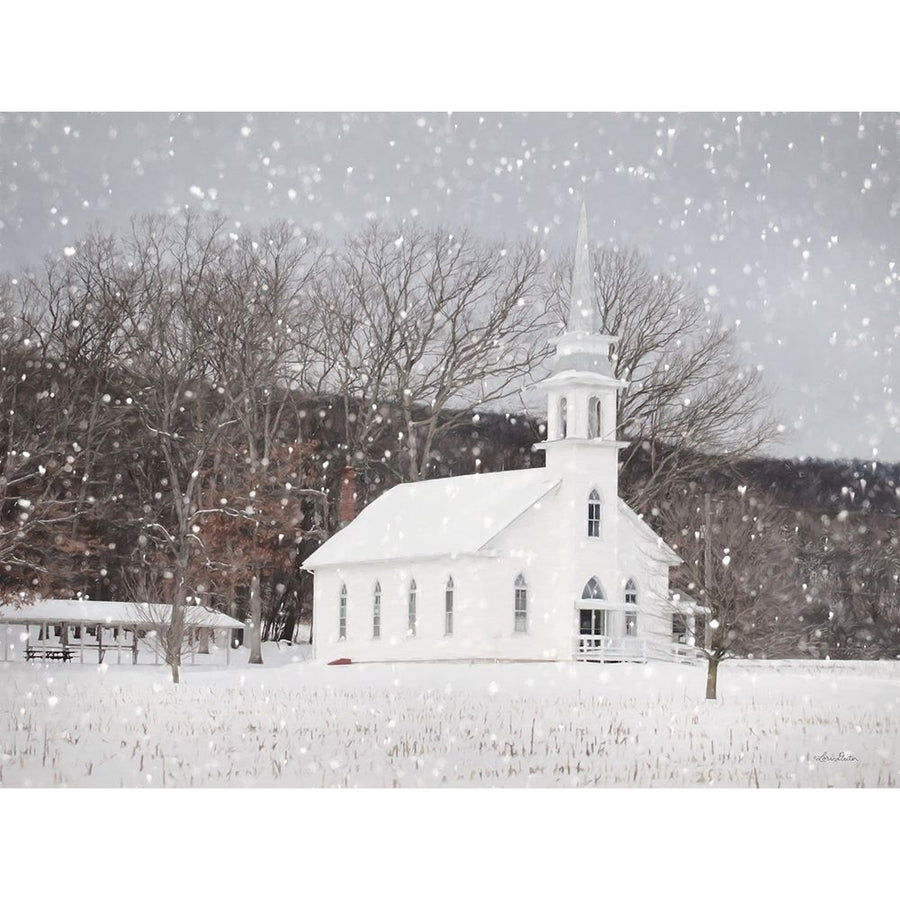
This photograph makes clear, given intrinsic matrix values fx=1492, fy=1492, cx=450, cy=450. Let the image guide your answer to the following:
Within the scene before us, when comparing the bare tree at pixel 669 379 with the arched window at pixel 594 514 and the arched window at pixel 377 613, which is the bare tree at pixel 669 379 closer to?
the arched window at pixel 594 514

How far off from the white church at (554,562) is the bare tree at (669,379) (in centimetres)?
82

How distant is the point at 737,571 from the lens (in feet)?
69.3

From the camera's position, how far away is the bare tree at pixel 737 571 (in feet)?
65.3

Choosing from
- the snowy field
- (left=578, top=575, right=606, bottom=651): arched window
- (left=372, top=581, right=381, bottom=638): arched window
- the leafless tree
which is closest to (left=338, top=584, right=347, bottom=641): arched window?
(left=372, top=581, right=381, bottom=638): arched window

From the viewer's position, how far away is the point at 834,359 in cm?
1923

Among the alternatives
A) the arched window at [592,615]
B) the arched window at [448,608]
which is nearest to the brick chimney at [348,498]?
the arched window at [448,608]

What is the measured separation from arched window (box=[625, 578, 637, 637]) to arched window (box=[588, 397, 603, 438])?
8.24ft

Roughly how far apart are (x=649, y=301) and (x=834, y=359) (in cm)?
431

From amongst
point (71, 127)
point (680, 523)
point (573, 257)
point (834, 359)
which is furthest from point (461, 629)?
point (71, 127)

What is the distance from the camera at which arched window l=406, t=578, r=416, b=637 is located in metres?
25.3

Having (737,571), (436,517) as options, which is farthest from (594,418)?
A: (737,571)

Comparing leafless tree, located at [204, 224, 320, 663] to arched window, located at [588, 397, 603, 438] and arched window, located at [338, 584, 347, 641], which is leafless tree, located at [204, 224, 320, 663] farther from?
arched window, located at [588, 397, 603, 438]

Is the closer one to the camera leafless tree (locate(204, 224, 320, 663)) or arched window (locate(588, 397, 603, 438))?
leafless tree (locate(204, 224, 320, 663))

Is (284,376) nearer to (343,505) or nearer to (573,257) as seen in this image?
(343,505)
